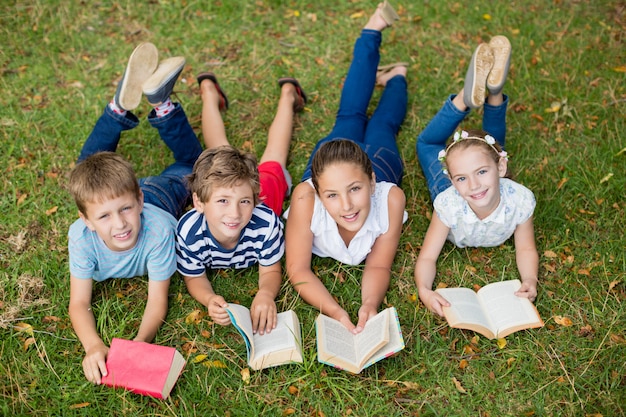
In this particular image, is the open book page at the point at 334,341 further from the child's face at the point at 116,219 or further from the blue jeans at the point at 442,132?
the blue jeans at the point at 442,132

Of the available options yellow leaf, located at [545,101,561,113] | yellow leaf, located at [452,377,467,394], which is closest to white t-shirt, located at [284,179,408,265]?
yellow leaf, located at [452,377,467,394]

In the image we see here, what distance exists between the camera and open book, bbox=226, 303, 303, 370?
3.45 meters

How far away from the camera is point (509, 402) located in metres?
3.41

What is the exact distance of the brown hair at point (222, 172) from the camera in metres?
3.62

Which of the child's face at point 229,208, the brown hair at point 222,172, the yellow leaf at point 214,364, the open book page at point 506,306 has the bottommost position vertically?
the open book page at point 506,306

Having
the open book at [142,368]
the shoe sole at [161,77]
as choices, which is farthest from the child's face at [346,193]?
the shoe sole at [161,77]

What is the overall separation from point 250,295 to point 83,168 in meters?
1.41

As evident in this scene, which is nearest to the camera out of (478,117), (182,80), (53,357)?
(53,357)

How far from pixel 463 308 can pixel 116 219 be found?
2254mm

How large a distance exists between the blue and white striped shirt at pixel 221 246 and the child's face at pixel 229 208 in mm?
108

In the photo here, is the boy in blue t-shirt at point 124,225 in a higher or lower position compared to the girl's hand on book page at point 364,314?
higher

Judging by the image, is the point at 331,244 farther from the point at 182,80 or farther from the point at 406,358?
the point at 182,80

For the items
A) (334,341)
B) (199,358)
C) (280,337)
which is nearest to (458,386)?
(334,341)

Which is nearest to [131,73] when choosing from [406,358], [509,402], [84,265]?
[84,265]
